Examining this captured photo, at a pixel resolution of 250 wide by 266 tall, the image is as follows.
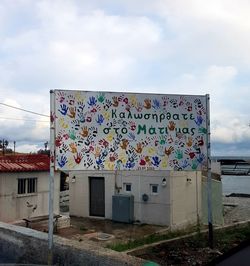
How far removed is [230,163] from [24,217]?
85125 mm

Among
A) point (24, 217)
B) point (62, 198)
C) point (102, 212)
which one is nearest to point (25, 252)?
point (24, 217)

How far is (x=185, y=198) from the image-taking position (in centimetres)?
1547

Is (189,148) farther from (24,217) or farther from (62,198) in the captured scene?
(62,198)

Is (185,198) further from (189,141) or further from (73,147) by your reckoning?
(73,147)

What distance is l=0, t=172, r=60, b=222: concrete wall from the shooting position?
1284 cm

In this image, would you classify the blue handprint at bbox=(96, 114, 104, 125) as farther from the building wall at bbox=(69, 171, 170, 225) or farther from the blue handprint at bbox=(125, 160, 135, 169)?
the building wall at bbox=(69, 171, 170, 225)

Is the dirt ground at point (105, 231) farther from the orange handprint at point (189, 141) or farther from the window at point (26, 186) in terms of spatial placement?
the orange handprint at point (189, 141)

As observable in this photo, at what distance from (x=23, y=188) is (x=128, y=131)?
7966 millimetres

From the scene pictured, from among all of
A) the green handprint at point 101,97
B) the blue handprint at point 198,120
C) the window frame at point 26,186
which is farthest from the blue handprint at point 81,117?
the window frame at point 26,186

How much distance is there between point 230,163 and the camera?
308ft

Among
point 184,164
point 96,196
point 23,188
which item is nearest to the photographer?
point 184,164

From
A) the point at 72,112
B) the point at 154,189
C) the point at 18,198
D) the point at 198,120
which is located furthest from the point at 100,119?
the point at 154,189

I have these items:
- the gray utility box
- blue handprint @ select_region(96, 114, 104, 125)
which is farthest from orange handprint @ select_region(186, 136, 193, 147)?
the gray utility box

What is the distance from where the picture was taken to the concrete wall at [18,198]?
12.8 m
